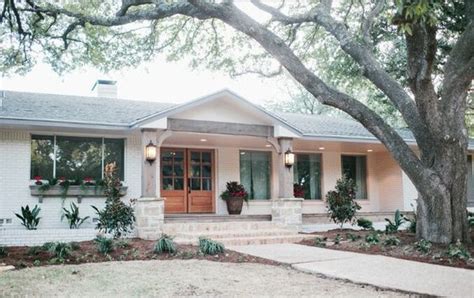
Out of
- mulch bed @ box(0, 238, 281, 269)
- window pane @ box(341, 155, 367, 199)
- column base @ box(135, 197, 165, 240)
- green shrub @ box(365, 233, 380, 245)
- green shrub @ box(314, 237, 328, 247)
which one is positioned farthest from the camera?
window pane @ box(341, 155, 367, 199)

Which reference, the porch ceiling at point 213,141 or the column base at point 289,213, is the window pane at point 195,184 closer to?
the porch ceiling at point 213,141

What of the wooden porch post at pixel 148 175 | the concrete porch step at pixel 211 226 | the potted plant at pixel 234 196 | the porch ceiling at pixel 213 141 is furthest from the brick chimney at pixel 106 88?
the concrete porch step at pixel 211 226

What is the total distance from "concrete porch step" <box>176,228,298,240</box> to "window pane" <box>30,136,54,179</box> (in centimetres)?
386

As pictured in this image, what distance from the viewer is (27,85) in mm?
34406

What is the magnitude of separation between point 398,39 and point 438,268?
8275 mm

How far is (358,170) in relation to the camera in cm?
1716

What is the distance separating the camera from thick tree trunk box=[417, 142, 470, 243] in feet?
29.0

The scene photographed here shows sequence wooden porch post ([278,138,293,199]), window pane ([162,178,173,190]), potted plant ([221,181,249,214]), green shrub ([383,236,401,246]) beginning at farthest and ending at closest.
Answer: potted plant ([221,181,249,214])
window pane ([162,178,173,190])
wooden porch post ([278,138,293,199])
green shrub ([383,236,401,246])

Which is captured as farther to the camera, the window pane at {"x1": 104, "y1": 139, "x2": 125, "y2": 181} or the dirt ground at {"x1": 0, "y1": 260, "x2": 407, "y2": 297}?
the window pane at {"x1": 104, "y1": 139, "x2": 125, "y2": 181}

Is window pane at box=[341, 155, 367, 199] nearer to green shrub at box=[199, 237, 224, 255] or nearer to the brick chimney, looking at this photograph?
the brick chimney

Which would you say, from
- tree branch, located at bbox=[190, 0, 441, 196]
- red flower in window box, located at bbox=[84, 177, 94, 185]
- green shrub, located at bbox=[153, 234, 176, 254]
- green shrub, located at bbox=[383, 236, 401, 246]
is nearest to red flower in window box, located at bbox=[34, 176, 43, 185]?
red flower in window box, located at bbox=[84, 177, 94, 185]

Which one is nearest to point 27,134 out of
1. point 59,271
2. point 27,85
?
point 59,271

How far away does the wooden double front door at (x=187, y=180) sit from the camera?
46.6ft

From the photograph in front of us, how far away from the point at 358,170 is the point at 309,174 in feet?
6.89
